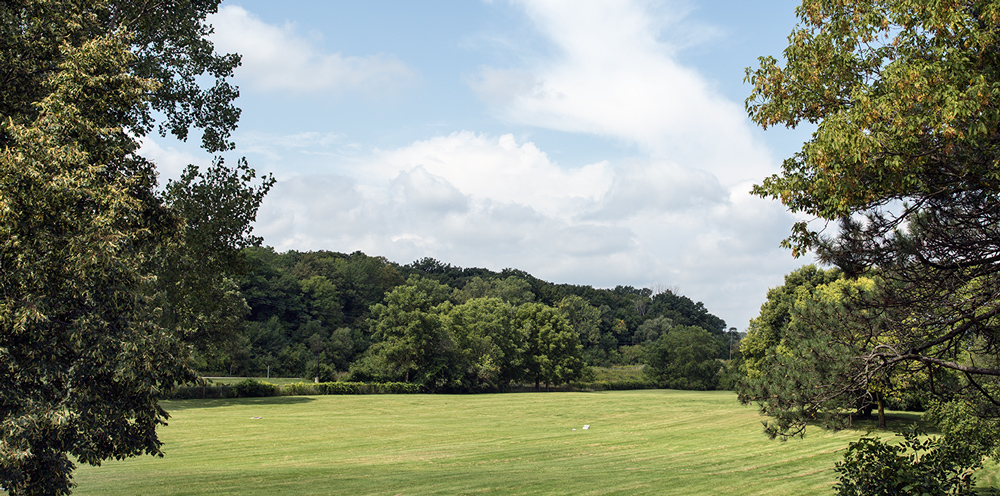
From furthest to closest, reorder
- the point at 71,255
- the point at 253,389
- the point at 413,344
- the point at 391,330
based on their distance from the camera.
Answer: the point at 391,330
the point at 413,344
the point at 253,389
the point at 71,255

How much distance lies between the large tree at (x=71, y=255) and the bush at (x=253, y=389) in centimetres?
4818

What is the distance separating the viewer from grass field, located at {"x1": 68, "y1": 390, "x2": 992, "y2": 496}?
17.0 meters

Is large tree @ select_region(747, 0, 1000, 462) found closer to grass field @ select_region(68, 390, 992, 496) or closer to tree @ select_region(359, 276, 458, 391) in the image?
grass field @ select_region(68, 390, 992, 496)

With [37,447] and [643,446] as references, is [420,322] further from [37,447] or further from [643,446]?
[37,447]

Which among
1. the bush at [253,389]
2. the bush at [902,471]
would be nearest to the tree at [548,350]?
the bush at [253,389]

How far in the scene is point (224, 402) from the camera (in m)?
49.3

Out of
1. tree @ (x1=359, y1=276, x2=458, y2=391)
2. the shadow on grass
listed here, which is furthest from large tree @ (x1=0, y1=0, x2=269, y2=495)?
tree @ (x1=359, y1=276, x2=458, y2=391)

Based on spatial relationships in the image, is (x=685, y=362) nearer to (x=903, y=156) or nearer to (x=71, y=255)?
(x=903, y=156)

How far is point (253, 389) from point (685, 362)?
60758 mm

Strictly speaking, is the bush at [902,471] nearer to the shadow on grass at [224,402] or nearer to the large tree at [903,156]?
the large tree at [903,156]

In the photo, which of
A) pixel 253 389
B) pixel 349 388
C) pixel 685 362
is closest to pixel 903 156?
pixel 253 389

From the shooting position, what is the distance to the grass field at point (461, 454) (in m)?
17.0

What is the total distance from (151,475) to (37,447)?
12.6m

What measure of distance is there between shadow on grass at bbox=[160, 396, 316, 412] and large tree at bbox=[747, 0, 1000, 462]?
44.2m
